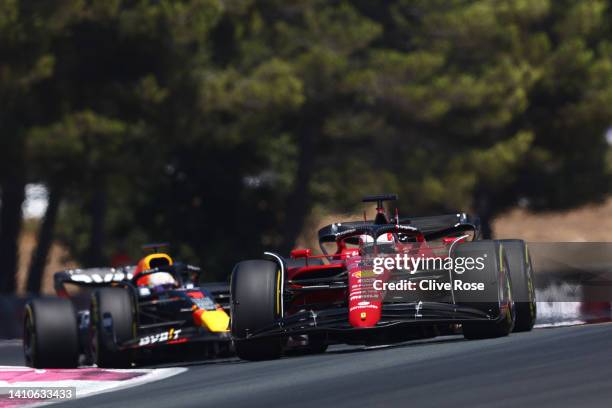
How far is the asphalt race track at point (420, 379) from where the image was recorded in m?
7.66

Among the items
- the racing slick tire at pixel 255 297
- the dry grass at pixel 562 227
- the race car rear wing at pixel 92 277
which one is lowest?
the racing slick tire at pixel 255 297

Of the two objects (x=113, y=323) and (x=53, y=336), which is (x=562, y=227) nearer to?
(x=113, y=323)

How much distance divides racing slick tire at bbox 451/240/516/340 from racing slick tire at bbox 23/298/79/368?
12.3 ft

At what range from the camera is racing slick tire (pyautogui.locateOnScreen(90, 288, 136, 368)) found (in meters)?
13.1

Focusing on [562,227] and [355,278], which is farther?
[562,227]

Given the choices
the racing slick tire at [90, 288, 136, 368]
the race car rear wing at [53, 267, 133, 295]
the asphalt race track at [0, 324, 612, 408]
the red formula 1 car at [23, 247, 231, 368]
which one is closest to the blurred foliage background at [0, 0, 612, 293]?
the race car rear wing at [53, 267, 133, 295]

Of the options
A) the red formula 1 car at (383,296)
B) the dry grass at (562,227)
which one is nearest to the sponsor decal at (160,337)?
the red formula 1 car at (383,296)

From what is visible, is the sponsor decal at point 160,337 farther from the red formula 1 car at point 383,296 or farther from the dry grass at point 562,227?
the dry grass at point 562,227

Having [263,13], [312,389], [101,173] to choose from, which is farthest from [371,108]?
[312,389]

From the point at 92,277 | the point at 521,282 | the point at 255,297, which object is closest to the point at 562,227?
the point at 92,277

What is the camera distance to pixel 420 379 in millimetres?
8594

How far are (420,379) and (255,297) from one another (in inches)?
99.5

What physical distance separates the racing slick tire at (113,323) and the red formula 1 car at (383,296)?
2140 millimetres

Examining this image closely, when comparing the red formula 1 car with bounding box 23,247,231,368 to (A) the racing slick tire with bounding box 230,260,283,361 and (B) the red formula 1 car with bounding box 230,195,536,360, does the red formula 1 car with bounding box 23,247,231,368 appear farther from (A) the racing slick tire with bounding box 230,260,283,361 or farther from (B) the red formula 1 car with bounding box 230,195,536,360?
(A) the racing slick tire with bounding box 230,260,283,361
